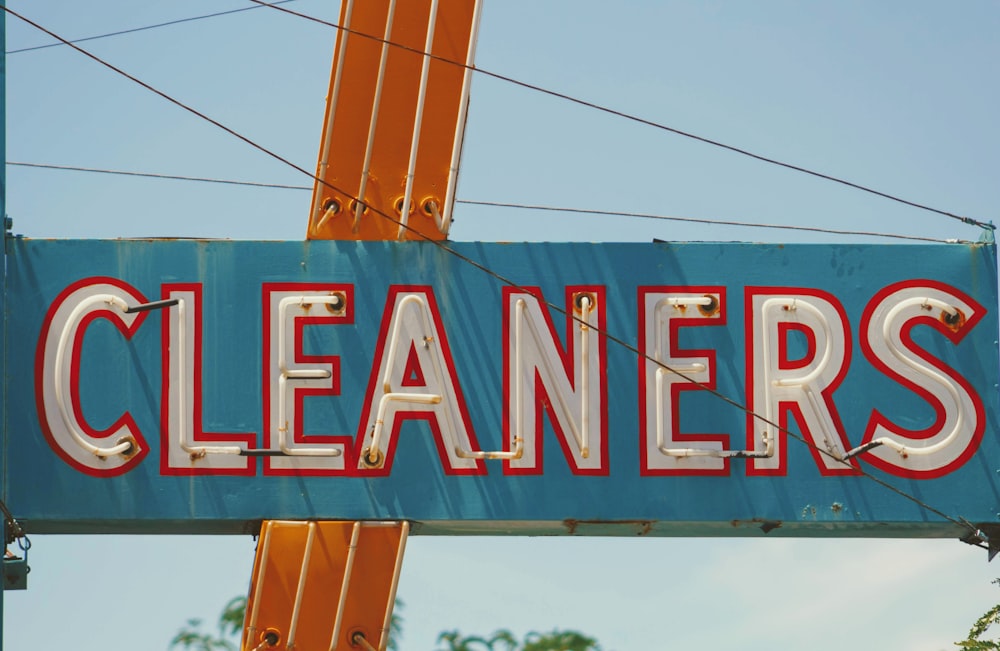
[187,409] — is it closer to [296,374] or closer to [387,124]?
[296,374]

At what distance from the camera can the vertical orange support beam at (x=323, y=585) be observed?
912 centimetres

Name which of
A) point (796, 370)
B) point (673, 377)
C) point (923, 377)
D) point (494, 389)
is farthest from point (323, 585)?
point (923, 377)

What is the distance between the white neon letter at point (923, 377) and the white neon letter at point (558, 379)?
5.28 ft

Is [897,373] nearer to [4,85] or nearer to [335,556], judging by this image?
[335,556]

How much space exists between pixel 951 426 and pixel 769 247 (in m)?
1.53

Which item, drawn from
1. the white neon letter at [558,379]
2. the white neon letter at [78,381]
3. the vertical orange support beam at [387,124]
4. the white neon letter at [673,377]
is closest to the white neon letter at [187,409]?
the white neon letter at [78,381]

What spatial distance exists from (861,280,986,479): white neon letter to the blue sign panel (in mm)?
13

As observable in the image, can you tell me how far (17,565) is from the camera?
9.01m

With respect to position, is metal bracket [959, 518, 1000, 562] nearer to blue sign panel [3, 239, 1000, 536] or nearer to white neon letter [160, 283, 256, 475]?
blue sign panel [3, 239, 1000, 536]

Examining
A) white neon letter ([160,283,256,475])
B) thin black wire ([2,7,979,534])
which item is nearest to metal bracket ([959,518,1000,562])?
thin black wire ([2,7,979,534])

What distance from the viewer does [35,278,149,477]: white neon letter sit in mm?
9352

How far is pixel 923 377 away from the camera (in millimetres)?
9617

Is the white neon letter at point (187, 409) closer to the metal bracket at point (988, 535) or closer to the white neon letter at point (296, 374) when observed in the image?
the white neon letter at point (296, 374)

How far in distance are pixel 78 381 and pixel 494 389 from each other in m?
2.46
